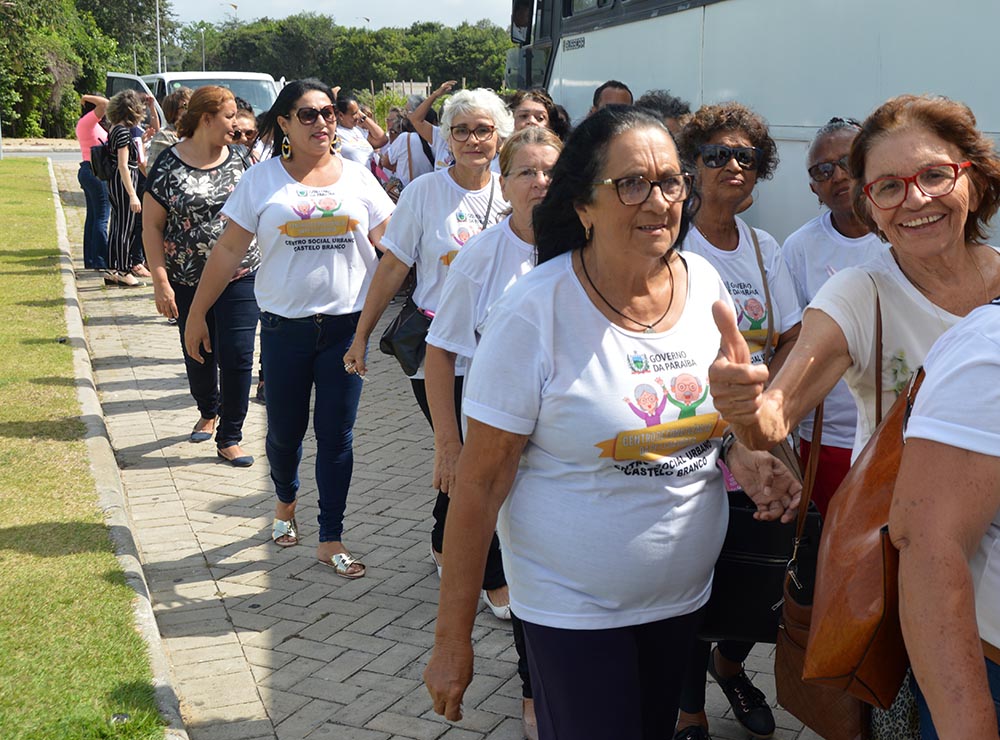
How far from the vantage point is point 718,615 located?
10.0ft

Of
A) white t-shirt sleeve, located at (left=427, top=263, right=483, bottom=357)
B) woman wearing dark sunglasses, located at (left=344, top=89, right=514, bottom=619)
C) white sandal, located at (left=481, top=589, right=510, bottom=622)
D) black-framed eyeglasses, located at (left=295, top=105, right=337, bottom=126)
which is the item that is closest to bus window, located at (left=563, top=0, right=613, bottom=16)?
black-framed eyeglasses, located at (left=295, top=105, right=337, bottom=126)

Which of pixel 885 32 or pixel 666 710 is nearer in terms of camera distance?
pixel 666 710

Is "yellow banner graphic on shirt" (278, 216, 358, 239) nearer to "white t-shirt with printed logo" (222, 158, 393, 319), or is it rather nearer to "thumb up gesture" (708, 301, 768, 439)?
"white t-shirt with printed logo" (222, 158, 393, 319)

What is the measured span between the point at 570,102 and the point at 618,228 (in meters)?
8.57

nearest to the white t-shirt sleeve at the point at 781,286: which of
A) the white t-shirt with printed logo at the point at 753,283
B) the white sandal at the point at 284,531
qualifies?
the white t-shirt with printed logo at the point at 753,283

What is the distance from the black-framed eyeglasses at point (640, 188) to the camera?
263 centimetres

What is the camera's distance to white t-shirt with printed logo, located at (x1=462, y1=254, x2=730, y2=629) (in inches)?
101

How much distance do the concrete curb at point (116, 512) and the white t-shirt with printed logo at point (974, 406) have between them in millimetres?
2800

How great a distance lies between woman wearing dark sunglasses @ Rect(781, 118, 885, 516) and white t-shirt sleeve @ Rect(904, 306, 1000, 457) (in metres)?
2.00

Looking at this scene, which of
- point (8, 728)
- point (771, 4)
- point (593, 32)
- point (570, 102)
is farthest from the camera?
point (570, 102)

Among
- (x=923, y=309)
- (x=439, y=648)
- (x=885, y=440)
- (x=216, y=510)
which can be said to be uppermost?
(x=923, y=309)

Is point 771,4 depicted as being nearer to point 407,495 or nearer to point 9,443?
point 407,495

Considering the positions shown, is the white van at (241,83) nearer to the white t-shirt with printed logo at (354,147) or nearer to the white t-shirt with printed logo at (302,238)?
the white t-shirt with printed logo at (354,147)

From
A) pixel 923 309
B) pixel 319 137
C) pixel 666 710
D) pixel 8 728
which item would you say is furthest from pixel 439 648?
pixel 319 137
